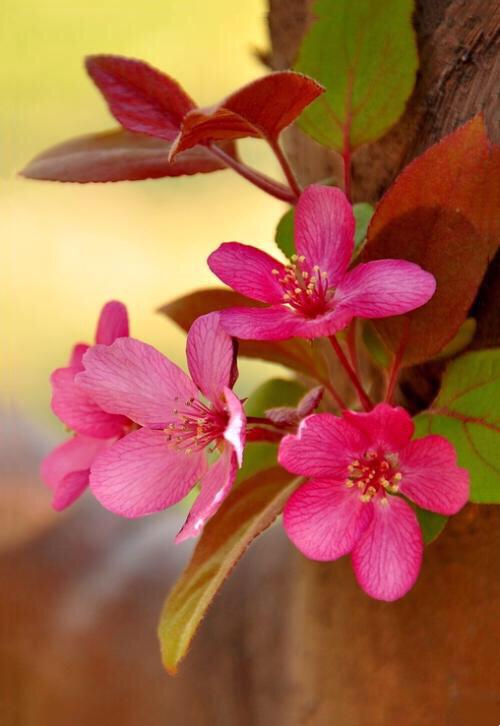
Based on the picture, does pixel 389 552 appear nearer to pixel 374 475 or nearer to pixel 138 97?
pixel 374 475

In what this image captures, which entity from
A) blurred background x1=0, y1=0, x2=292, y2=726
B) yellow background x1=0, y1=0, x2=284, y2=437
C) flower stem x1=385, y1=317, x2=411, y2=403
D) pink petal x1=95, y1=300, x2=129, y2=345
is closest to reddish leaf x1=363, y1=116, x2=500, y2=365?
flower stem x1=385, y1=317, x2=411, y2=403

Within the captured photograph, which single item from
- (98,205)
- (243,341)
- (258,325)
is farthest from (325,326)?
(98,205)

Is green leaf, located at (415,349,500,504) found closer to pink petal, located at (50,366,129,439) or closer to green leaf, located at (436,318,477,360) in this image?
green leaf, located at (436,318,477,360)

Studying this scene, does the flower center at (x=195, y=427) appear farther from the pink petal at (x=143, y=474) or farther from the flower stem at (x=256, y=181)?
→ the flower stem at (x=256, y=181)

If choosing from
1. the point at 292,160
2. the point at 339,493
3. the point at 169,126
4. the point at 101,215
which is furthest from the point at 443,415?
the point at 101,215

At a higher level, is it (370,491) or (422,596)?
(370,491)

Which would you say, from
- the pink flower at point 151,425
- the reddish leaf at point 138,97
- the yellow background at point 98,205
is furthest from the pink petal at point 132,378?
the yellow background at point 98,205

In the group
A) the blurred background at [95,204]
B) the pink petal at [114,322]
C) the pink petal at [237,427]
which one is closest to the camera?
the pink petal at [237,427]
